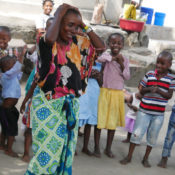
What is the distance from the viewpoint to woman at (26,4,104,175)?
263cm

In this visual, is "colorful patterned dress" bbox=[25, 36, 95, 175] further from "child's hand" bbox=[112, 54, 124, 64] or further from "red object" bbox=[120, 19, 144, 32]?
"red object" bbox=[120, 19, 144, 32]

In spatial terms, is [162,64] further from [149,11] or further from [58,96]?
[149,11]

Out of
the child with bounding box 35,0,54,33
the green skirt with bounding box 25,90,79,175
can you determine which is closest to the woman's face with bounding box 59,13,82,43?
the green skirt with bounding box 25,90,79,175

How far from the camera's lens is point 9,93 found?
3582mm

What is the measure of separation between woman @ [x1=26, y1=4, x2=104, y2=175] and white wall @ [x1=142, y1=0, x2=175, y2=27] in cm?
1359

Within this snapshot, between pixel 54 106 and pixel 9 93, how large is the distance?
108 cm

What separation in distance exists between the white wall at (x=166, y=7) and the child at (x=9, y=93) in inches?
515

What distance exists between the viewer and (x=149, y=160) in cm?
432

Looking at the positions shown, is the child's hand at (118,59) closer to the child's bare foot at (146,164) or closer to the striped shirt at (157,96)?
the striped shirt at (157,96)

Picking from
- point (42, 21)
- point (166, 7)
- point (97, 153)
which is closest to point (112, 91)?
point (97, 153)

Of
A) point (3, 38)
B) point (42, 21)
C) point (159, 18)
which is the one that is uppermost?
point (159, 18)

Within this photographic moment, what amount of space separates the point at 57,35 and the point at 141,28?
7134 mm

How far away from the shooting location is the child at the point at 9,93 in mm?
3585

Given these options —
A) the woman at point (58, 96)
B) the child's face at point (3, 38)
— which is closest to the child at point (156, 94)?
the woman at point (58, 96)
